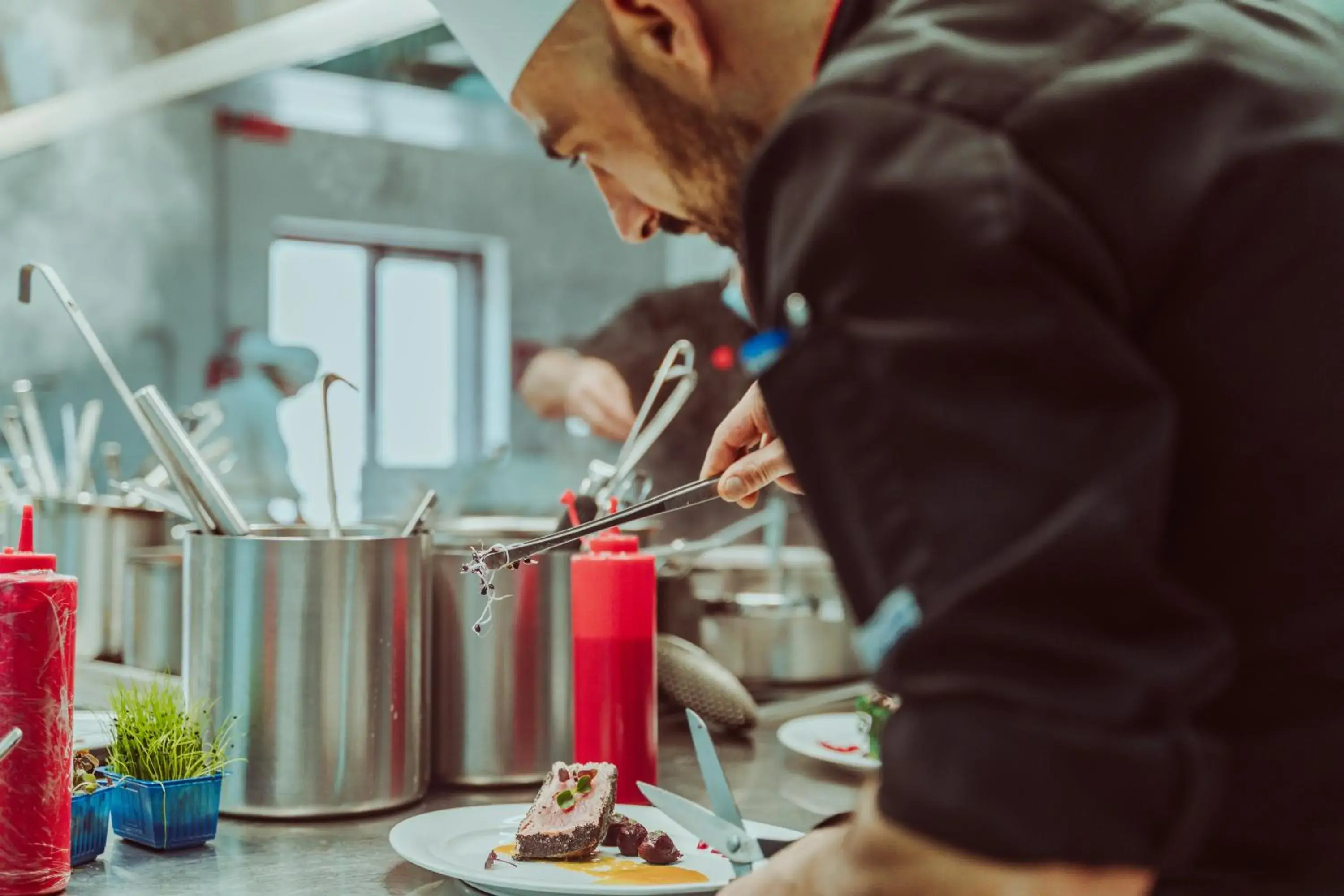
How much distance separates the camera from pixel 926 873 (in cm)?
50

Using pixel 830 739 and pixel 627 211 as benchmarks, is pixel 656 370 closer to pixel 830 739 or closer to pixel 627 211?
pixel 830 739

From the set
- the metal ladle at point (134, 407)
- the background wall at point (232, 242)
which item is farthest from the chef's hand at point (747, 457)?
the background wall at point (232, 242)

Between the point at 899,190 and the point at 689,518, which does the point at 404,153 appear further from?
the point at 899,190

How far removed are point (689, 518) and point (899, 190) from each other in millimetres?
2810

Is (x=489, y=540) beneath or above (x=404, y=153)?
beneath

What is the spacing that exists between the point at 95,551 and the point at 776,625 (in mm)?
987

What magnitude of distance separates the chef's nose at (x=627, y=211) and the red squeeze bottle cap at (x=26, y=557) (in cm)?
50

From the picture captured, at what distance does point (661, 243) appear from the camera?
20.8ft

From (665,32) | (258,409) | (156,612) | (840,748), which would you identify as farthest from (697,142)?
(258,409)

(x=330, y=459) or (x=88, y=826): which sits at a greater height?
(x=330, y=459)

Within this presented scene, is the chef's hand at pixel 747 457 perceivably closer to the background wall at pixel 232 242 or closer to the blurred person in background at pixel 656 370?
the background wall at pixel 232 242

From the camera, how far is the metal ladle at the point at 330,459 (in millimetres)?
1228

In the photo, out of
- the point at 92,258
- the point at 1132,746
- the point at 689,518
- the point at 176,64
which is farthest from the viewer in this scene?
the point at 689,518

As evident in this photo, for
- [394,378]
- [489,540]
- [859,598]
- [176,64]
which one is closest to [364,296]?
[394,378]
